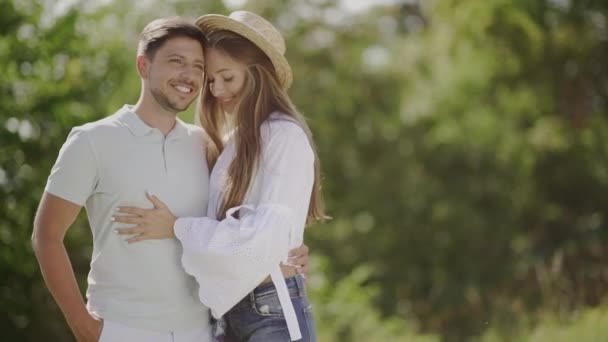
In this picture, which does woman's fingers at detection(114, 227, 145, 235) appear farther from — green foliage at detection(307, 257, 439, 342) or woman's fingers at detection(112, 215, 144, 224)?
green foliage at detection(307, 257, 439, 342)

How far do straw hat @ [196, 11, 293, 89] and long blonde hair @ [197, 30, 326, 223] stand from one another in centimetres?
3

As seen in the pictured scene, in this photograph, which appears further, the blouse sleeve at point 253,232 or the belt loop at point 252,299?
the belt loop at point 252,299

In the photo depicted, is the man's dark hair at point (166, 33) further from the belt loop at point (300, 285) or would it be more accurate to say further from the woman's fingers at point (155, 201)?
the belt loop at point (300, 285)

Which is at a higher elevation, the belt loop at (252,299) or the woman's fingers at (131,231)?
the woman's fingers at (131,231)

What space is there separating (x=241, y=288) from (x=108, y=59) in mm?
6557

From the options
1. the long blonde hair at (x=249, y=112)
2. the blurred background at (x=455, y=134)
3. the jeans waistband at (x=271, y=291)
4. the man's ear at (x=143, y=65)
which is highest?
the man's ear at (x=143, y=65)

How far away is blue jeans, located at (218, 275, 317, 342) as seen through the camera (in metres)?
3.46

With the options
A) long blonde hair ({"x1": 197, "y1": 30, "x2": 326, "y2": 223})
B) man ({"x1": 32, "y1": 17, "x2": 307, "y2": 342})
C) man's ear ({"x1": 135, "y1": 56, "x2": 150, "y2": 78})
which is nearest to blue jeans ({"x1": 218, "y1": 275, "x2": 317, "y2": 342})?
man ({"x1": 32, "y1": 17, "x2": 307, "y2": 342})

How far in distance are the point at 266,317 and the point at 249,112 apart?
2.51 ft

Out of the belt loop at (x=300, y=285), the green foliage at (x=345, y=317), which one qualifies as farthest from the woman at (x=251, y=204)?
the green foliage at (x=345, y=317)

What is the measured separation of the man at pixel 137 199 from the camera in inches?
136

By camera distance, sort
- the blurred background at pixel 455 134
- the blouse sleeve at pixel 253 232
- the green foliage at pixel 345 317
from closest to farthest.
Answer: the blouse sleeve at pixel 253 232, the green foliage at pixel 345 317, the blurred background at pixel 455 134

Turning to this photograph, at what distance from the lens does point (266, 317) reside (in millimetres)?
3471

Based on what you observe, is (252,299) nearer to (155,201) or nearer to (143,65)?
(155,201)
